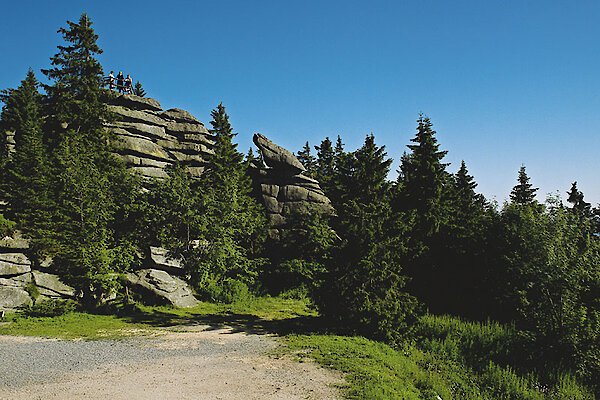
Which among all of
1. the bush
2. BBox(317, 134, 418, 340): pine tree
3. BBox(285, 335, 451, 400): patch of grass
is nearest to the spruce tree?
BBox(317, 134, 418, 340): pine tree

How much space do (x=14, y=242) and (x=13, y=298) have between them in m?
3.79

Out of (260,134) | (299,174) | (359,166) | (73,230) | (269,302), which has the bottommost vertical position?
(269,302)

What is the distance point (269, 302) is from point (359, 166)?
1587cm

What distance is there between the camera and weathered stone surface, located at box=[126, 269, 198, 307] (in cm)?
2466

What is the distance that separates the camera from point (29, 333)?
659 inches

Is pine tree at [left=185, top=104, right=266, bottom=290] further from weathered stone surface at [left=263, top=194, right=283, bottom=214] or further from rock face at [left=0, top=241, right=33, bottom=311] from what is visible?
rock face at [left=0, top=241, right=33, bottom=311]

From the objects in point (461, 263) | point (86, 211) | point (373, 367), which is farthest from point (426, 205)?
point (86, 211)

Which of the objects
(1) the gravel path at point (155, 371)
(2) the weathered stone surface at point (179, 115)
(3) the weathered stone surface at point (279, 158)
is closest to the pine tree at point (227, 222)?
(3) the weathered stone surface at point (279, 158)

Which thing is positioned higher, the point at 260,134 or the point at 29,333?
the point at 260,134

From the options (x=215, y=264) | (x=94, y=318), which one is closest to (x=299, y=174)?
(x=215, y=264)

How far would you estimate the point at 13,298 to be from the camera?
20.3m

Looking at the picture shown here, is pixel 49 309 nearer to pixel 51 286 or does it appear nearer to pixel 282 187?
pixel 51 286

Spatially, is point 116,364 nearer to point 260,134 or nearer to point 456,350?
point 456,350

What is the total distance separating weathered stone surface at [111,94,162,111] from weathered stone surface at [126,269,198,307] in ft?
79.5
